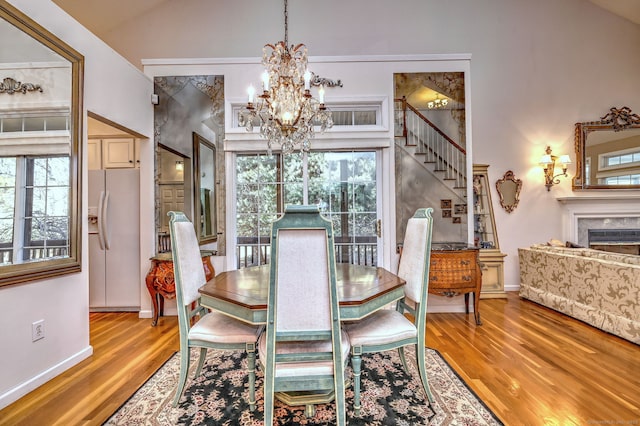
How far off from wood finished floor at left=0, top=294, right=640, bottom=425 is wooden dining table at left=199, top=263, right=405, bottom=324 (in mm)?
903

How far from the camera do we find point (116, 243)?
3826 mm

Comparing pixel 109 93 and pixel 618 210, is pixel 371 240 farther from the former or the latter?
pixel 618 210

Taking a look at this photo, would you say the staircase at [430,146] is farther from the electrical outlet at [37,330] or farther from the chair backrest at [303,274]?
the electrical outlet at [37,330]

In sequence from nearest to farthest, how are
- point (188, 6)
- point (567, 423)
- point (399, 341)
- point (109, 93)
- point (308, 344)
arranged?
point (308, 344), point (567, 423), point (399, 341), point (109, 93), point (188, 6)

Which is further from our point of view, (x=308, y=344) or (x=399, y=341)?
(x=399, y=341)

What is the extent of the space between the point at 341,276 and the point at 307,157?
2090mm

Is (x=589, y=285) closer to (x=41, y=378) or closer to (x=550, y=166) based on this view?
(x=550, y=166)

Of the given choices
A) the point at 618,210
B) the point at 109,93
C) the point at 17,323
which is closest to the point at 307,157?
the point at 109,93

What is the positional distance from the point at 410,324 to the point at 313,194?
2303mm

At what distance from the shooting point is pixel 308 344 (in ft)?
5.12

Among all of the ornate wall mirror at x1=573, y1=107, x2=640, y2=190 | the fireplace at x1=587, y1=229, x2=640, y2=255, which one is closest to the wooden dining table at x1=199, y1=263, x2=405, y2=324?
the fireplace at x1=587, y1=229, x2=640, y2=255

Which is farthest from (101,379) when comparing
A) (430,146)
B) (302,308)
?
(430,146)

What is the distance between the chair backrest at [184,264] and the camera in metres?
1.86

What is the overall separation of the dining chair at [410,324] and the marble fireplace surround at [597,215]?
13.9 feet
